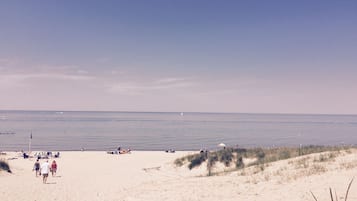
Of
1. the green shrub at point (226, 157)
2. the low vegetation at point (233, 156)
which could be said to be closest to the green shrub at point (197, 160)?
the low vegetation at point (233, 156)

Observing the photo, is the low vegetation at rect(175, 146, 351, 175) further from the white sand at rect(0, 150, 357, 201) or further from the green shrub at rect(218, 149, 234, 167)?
the white sand at rect(0, 150, 357, 201)

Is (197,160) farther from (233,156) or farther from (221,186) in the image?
(221,186)

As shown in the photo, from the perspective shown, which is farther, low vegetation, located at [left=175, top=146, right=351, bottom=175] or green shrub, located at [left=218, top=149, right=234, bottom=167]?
green shrub, located at [left=218, top=149, right=234, bottom=167]

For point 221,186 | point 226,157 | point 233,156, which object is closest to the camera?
point 221,186

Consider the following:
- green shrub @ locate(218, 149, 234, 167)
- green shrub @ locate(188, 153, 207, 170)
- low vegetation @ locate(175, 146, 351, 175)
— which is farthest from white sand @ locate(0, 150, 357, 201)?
green shrub @ locate(218, 149, 234, 167)

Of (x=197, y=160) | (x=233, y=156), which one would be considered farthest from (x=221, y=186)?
(x=233, y=156)

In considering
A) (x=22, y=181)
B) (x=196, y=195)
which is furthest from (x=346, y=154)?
(x=22, y=181)

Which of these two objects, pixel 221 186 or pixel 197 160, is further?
pixel 197 160

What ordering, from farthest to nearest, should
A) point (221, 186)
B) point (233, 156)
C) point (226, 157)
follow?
1. point (233, 156)
2. point (226, 157)
3. point (221, 186)

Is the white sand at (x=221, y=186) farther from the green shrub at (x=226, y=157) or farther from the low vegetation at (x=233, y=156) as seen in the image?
the green shrub at (x=226, y=157)

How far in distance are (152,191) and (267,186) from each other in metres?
4.94

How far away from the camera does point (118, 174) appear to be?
25438mm

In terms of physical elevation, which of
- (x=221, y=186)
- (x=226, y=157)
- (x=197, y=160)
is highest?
(x=226, y=157)

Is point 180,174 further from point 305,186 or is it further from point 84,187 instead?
point 305,186
